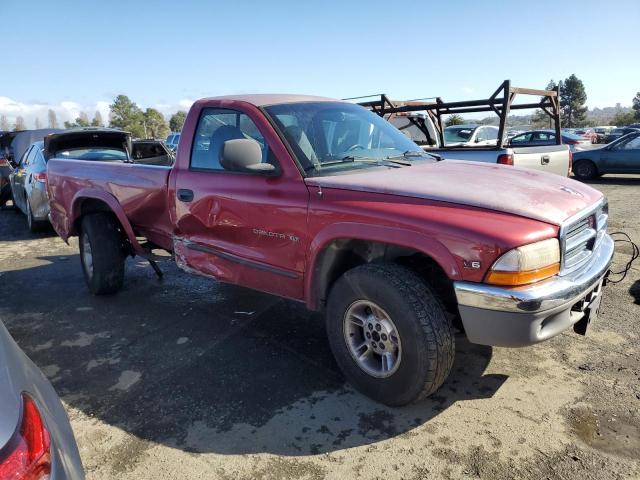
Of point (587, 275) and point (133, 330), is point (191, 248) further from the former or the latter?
point (587, 275)

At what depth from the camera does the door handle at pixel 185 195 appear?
379 cm

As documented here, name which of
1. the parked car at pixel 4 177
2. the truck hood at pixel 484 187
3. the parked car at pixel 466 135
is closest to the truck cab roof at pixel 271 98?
the truck hood at pixel 484 187

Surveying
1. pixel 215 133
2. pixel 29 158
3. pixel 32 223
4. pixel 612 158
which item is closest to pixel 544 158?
pixel 215 133

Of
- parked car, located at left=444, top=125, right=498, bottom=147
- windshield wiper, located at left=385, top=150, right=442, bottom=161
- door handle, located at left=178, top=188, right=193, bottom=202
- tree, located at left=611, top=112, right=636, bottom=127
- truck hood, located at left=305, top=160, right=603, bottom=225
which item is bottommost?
door handle, located at left=178, top=188, right=193, bottom=202

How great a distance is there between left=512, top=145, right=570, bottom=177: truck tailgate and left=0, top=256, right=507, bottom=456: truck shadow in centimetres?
387

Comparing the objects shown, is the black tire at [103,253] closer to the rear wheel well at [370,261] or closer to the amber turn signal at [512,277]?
the rear wheel well at [370,261]

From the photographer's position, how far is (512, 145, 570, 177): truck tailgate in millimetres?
6660

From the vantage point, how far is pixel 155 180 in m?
4.20

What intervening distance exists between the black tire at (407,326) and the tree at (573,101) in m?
70.7

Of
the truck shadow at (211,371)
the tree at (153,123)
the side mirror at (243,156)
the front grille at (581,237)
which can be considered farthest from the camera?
the tree at (153,123)

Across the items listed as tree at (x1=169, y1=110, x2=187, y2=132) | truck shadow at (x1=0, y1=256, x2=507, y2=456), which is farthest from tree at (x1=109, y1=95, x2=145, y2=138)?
truck shadow at (x1=0, y1=256, x2=507, y2=456)

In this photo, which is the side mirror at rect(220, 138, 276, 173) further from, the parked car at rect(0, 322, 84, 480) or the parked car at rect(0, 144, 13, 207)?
the parked car at rect(0, 144, 13, 207)

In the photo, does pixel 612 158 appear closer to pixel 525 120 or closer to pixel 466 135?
pixel 466 135

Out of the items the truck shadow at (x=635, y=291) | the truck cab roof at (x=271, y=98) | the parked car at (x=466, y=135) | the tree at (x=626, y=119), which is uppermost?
the tree at (x=626, y=119)
